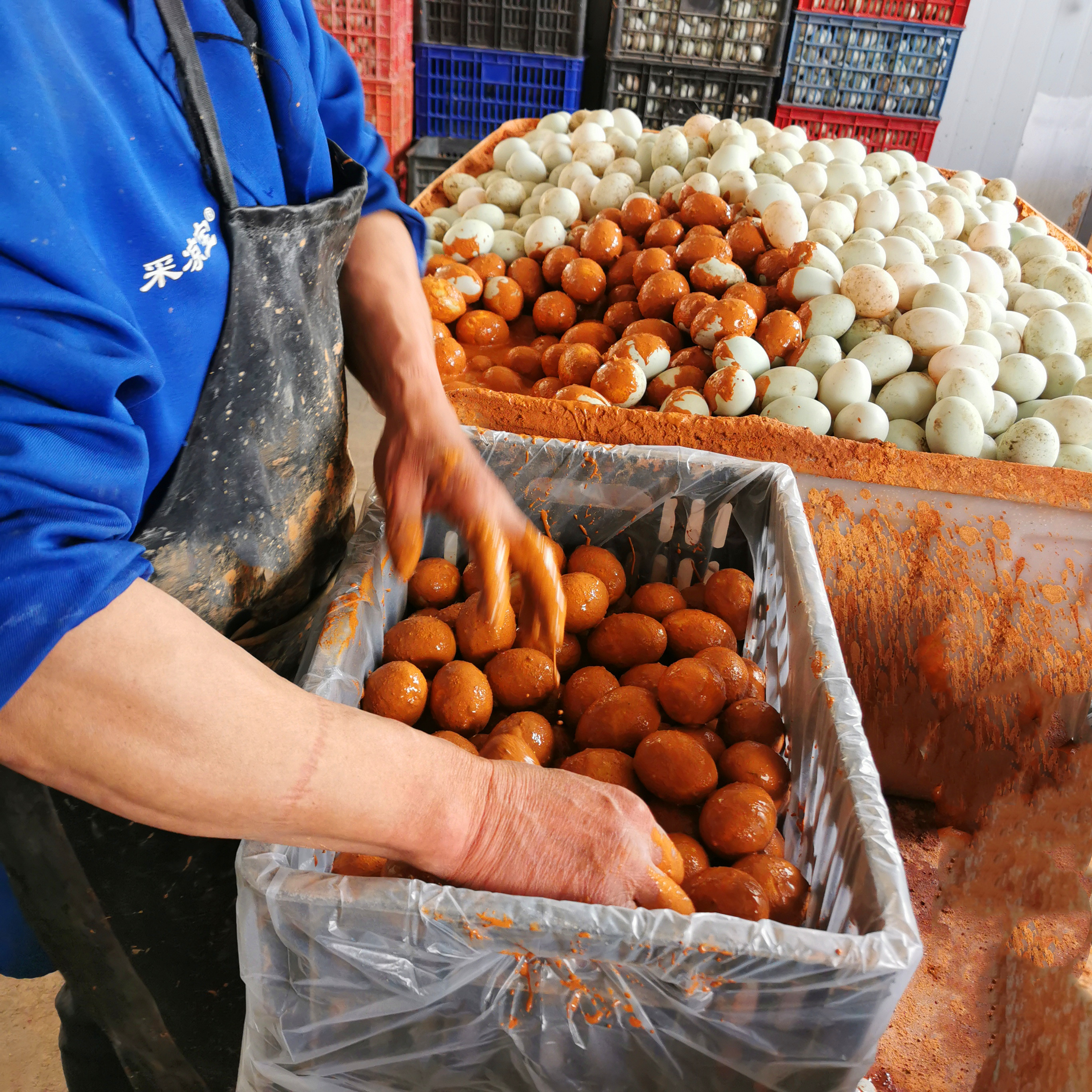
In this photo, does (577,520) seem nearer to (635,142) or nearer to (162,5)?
(162,5)

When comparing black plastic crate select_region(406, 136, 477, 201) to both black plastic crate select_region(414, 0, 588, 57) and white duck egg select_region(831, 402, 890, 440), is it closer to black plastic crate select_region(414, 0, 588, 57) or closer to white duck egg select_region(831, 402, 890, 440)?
black plastic crate select_region(414, 0, 588, 57)

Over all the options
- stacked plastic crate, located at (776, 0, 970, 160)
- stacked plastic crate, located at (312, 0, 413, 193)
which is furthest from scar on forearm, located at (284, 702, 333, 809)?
stacked plastic crate, located at (776, 0, 970, 160)

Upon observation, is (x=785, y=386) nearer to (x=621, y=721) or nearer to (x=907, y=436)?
(x=907, y=436)

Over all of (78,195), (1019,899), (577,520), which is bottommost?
(1019,899)

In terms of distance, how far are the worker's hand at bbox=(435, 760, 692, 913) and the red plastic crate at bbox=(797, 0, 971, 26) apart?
481 centimetres

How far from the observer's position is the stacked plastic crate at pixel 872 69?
4.34 meters

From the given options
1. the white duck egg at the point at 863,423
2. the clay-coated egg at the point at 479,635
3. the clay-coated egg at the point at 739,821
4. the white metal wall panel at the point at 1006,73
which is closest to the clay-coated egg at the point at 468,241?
the white duck egg at the point at 863,423

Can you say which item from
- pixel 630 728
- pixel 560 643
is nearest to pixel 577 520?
pixel 560 643

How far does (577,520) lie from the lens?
1740 millimetres

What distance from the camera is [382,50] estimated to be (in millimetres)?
4336

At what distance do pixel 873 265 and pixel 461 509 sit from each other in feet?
5.71

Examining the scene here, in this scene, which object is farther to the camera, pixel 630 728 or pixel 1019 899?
pixel 1019 899

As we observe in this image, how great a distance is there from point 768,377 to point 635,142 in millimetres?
1681

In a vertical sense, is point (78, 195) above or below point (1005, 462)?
above
